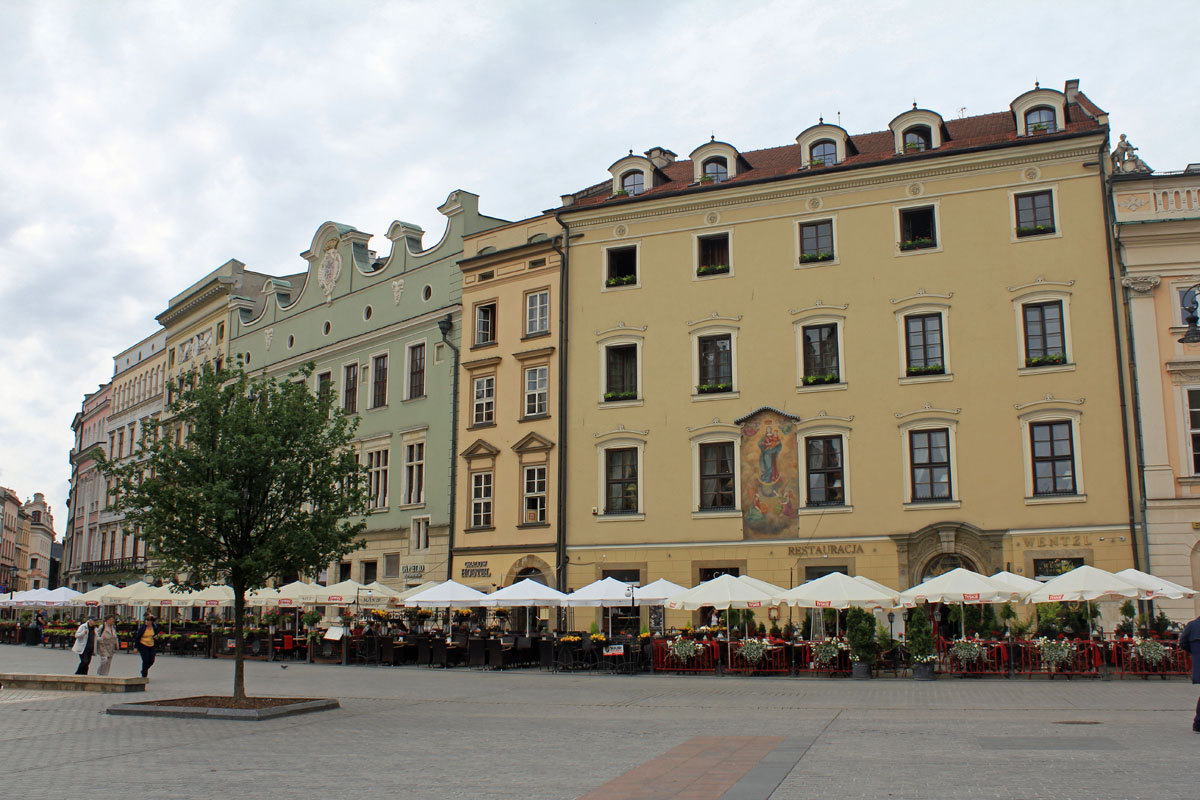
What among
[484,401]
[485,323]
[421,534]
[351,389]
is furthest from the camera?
[351,389]

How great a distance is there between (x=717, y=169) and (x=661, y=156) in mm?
6561

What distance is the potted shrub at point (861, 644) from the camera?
24422 mm

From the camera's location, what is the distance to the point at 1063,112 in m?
31.3

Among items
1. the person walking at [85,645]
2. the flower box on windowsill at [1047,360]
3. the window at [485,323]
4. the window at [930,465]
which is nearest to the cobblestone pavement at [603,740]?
the person walking at [85,645]

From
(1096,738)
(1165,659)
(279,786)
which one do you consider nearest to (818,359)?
(1165,659)

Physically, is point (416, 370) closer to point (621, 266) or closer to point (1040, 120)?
point (621, 266)

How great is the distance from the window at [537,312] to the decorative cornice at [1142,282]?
1730cm

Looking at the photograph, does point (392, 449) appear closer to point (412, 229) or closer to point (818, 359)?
point (412, 229)

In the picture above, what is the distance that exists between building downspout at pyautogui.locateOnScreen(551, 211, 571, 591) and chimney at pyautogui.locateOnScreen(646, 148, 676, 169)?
633 cm

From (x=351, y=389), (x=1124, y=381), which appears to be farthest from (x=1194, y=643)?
(x=351, y=389)

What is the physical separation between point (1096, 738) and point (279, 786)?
360 inches

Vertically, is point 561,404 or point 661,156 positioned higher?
point 661,156

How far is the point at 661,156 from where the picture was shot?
4216 centimetres

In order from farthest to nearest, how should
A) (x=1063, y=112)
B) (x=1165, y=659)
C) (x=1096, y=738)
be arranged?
(x=1063, y=112), (x=1165, y=659), (x=1096, y=738)
